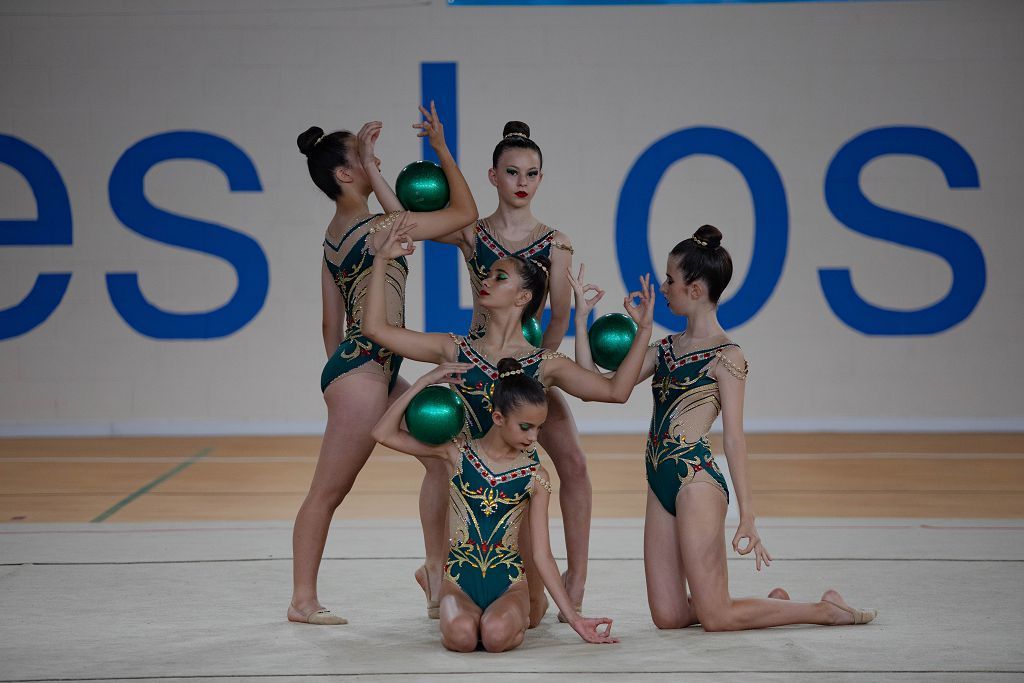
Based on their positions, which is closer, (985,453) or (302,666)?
(302,666)

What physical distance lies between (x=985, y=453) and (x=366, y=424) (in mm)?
5375

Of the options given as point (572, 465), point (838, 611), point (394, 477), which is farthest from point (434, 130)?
point (394, 477)

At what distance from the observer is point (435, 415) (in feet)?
11.1

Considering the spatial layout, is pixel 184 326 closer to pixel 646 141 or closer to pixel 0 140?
pixel 0 140

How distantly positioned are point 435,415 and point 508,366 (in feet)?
0.86

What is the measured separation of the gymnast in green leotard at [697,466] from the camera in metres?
3.51

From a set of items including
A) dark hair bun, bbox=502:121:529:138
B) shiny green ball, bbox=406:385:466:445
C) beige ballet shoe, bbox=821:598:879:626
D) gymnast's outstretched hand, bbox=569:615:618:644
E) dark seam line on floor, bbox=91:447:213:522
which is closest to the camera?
gymnast's outstretched hand, bbox=569:615:618:644

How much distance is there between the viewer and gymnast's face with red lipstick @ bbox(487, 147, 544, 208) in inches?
150

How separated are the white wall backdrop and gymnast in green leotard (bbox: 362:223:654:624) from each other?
502 cm

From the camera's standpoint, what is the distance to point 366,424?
375 cm

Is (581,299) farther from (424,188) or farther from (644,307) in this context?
(424,188)

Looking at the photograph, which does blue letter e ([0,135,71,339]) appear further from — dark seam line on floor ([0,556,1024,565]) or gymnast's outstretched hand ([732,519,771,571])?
gymnast's outstretched hand ([732,519,771,571])

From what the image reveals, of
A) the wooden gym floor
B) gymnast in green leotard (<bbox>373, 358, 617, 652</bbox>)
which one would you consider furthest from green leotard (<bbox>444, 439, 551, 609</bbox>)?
the wooden gym floor

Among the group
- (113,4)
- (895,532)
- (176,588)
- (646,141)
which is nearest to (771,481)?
(895,532)
